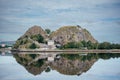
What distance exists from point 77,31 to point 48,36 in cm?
448

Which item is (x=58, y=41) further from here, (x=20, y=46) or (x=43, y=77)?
(x=43, y=77)

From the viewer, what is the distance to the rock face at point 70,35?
50562 millimetres

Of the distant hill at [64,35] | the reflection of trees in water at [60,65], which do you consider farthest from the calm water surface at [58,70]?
the distant hill at [64,35]

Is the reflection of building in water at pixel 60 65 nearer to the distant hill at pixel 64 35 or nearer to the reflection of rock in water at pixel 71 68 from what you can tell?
the reflection of rock in water at pixel 71 68

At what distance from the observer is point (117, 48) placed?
127 ft

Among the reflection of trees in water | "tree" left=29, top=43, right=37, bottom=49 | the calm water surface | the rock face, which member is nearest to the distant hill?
the rock face

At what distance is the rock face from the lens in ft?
166

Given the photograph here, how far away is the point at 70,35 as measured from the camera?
170ft

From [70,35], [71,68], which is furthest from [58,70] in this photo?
[70,35]

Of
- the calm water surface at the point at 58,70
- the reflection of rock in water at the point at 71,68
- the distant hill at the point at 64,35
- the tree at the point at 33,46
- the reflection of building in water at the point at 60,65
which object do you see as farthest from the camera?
the distant hill at the point at 64,35

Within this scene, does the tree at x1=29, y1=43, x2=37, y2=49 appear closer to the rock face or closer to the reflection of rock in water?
the rock face

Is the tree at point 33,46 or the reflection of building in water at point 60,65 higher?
the tree at point 33,46

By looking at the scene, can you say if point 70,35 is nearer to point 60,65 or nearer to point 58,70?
point 60,65

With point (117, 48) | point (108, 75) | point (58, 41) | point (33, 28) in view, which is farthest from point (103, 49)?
point (108, 75)
